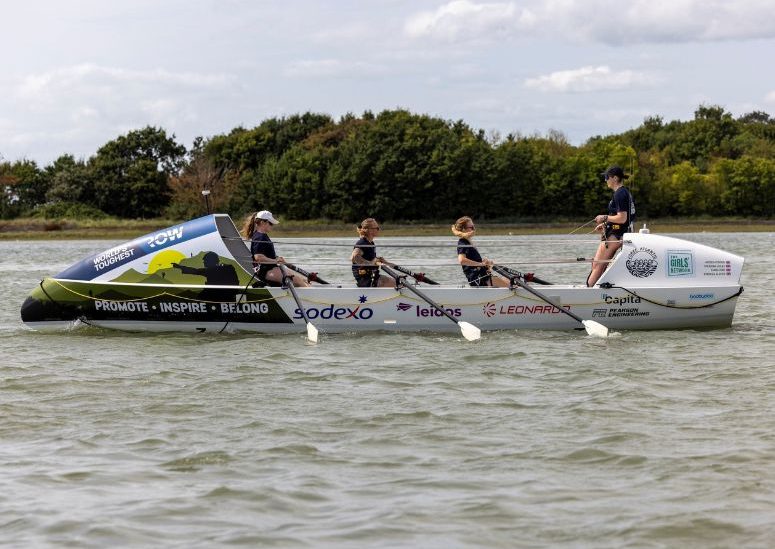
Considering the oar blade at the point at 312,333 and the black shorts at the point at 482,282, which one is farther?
the black shorts at the point at 482,282

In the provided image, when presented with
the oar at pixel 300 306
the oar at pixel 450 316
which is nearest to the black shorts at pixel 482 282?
the oar at pixel 450 316

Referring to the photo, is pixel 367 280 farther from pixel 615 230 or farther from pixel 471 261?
pixel 615 230

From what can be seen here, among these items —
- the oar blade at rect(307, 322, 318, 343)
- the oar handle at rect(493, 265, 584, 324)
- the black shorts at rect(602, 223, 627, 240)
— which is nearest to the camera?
the oar blade at rect(307, 322, 318, 343)

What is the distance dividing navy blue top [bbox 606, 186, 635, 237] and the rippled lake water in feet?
4.69

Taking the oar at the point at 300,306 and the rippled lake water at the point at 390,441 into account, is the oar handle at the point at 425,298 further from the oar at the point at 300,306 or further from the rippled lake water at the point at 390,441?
the oar at the point at 300,306

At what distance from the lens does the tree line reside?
7056cm

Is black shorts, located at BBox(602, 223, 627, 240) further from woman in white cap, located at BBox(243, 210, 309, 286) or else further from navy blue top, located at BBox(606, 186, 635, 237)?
woman in white cap, located at BBox(243, 210, 309, 286)

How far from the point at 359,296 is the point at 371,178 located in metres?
55.5

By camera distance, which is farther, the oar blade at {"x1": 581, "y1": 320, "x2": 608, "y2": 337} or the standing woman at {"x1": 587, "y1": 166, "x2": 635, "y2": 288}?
the standing woman at {"x1": 587, "y1": 166, "x2": 635, "y2": 288}

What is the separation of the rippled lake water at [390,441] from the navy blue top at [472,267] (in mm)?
918

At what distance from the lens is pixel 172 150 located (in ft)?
265

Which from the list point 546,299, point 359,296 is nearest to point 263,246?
point 359,296

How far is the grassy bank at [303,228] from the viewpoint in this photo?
64.6 metres

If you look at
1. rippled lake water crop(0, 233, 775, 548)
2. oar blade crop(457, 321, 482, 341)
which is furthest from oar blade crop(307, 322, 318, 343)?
oar blade crop(457, 321, 482, 341)
